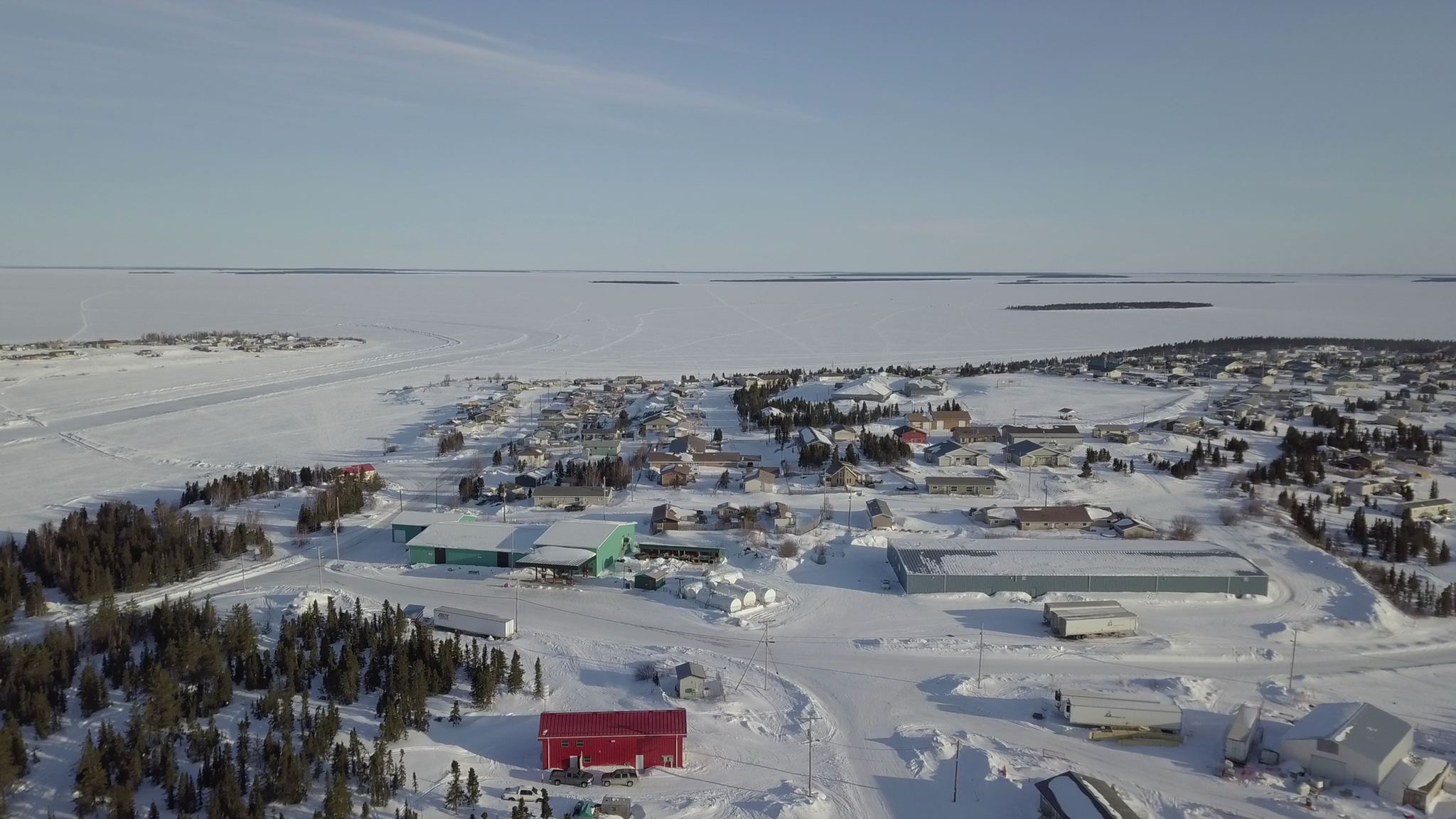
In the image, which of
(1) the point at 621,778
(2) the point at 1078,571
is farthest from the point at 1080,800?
(2) the point at 1078,571

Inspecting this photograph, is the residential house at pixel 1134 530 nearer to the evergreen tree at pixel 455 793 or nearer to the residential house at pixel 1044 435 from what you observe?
the residential house at pixel 1044 435

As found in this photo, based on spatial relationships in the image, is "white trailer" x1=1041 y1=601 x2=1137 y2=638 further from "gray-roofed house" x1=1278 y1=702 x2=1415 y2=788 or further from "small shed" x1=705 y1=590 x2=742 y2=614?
"small shed" x1=705 y1=590 x2=742 y2=614

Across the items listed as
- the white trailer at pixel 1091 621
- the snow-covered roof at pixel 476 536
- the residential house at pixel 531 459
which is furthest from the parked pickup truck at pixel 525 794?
the residential house at pixel 531 459

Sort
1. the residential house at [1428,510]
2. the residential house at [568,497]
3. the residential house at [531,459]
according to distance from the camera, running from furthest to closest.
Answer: the residential house at [531,459], the residential house at [568,497], the residential house at [1428,510]

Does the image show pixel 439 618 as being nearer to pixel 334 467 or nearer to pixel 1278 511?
pixel 334 467

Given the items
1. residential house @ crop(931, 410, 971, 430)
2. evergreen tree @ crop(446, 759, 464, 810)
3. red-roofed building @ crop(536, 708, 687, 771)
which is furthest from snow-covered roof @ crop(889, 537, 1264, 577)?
residential house @ crop(931, 410, 971, 430)

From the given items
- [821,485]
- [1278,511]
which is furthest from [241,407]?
[1278,511]

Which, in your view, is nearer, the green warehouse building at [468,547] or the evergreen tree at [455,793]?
the evergreen tree at [455,793]
